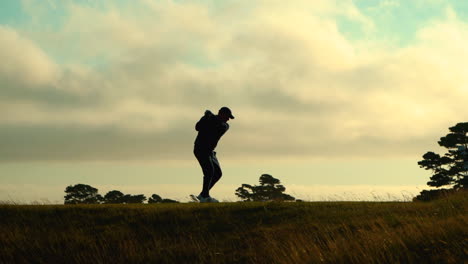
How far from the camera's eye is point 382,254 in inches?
364

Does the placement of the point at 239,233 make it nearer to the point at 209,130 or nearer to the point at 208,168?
the point at 208,168

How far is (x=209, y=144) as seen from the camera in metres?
17.8

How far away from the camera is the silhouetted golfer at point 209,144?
17547 mm

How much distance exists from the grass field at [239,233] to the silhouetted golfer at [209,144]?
1302 millimetres

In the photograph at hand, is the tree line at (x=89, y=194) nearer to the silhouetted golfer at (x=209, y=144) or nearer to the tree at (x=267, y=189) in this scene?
the tree at (x=267, y=189)

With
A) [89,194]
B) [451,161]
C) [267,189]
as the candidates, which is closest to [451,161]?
[451,161]

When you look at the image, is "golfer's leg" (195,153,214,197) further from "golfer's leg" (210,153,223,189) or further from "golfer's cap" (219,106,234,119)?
"golfer's cap" (219,106,234,119)

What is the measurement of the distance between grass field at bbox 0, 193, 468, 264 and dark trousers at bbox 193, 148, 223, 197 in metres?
1.28

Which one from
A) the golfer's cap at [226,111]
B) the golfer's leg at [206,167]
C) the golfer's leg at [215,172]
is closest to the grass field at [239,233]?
the golfer's leg at [206,167]

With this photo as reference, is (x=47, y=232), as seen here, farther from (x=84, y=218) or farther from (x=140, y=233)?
(x=140, y=233)

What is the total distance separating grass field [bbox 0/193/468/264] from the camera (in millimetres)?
10070

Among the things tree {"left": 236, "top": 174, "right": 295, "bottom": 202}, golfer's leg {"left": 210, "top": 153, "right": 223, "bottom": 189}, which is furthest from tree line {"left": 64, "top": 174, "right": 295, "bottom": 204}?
golfer's leg {"left": 210, "top": 153, "right": 223, "bottom": 189}

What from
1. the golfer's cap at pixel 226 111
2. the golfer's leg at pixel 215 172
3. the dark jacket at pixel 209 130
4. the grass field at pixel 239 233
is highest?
A: the golfer's cap at pixel 226 111

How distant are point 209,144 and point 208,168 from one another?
86 cm
